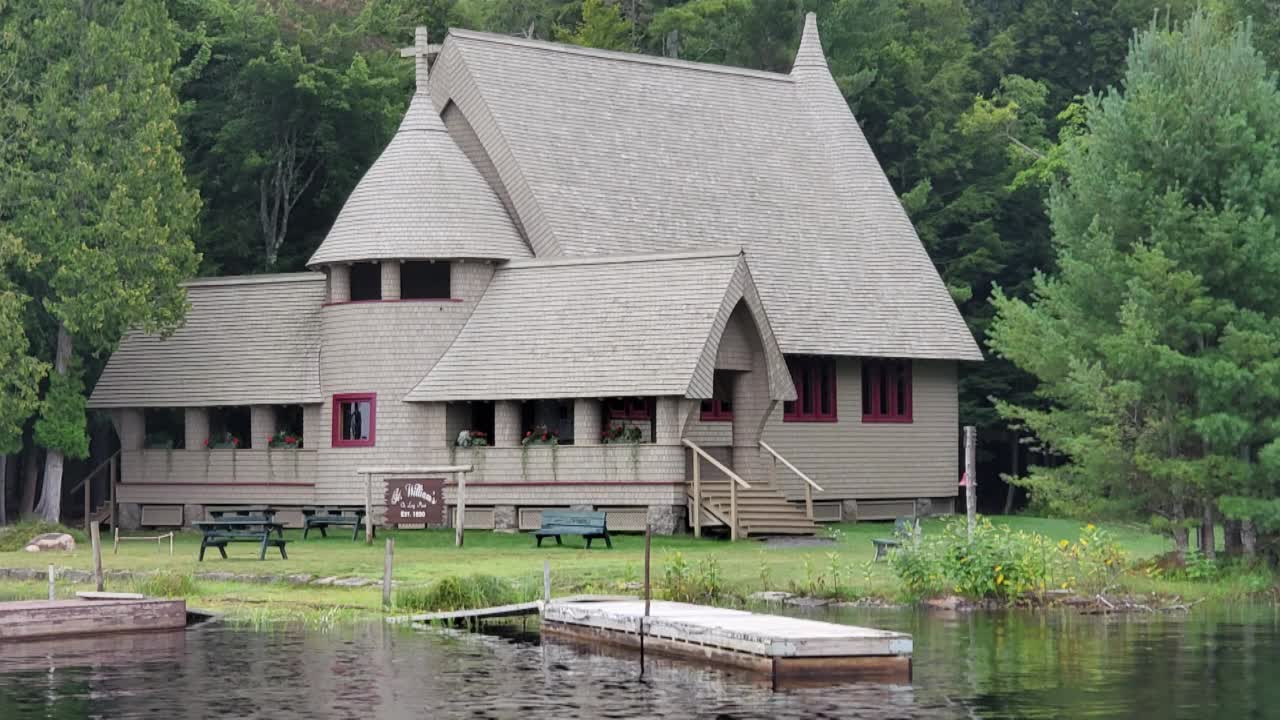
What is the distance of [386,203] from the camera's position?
5112cm

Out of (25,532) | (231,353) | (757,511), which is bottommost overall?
(25,532)

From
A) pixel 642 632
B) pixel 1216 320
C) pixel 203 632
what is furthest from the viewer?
pixel 1216 320

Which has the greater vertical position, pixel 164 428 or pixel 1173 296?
pixel 1173 296

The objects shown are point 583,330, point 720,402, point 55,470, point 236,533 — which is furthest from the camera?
point 55,470

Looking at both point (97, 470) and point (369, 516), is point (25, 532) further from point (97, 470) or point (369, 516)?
point (369, 516)

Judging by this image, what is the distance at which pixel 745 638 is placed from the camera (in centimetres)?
2667

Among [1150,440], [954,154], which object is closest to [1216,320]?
[1150,440]

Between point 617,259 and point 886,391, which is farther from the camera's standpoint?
point 886,391

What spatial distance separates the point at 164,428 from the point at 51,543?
1341 cm

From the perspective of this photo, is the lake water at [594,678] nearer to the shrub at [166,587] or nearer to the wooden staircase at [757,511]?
the shrub at [166,587]

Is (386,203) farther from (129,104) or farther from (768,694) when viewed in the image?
(768,694)

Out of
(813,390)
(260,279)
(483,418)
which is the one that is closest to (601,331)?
(483,418)

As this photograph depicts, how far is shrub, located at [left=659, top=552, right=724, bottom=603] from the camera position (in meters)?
34.2

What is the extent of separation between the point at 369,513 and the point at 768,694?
2292 cm
